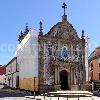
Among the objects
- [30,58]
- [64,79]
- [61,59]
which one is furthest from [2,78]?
[61,59]

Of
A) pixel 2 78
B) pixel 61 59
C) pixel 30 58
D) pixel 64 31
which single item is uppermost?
pixel 64 31

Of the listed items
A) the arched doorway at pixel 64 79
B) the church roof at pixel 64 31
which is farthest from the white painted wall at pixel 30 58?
the arched doorway at pixel 64 79

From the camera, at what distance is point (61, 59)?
40000mm

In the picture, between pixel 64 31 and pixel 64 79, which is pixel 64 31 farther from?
pixel 64 79

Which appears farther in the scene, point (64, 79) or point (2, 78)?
point (2, 78)

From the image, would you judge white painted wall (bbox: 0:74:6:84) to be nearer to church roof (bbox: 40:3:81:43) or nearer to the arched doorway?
the arched doorway

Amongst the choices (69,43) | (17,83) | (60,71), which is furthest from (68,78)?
(17,83)

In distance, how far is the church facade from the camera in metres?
38.8

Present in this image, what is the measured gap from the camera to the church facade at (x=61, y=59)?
127 feet

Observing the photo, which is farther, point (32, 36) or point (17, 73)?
point (17, 73)

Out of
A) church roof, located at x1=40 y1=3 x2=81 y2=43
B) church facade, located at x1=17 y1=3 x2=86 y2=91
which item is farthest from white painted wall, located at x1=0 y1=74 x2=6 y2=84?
church roof, located at x1=40 y1=3 x2=81 y2=43

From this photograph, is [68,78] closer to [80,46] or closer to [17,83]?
[80,46]

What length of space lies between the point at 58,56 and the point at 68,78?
10.8 ft

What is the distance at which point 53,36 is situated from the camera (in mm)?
40125
